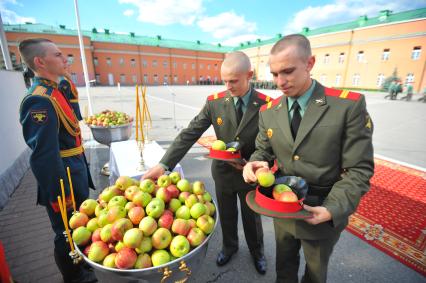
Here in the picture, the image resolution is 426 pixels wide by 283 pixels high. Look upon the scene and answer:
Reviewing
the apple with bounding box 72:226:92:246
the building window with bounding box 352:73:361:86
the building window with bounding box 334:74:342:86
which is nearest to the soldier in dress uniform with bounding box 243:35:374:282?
the apple with bounding box 72:226:92:246

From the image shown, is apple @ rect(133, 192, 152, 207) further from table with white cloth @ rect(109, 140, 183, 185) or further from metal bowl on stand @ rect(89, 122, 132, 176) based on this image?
metal bowl on stand @ rect(89, 122, 132, 176)

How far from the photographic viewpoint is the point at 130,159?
3523mm

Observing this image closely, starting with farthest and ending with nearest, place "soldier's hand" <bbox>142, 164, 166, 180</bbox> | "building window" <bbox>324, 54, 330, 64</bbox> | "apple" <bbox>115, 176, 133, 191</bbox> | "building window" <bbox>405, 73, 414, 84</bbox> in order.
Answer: "building window" <bbox>324, 54, 330, 64</bbox>, "building window" <bbox>405, 73, 414, 84</bbox>, "soldier's hand" <bbox>142, 164, 166, 180</bbox>, "apple" <bbox>115, 176, 133, 191</bbox>

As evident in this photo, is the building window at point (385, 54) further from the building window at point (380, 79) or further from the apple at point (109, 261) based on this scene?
the apple at point (109, 261)

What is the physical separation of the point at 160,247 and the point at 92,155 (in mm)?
6001

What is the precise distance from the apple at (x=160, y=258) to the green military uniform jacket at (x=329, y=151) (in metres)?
0.99

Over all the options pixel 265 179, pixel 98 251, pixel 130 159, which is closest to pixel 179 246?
pixel 98 251

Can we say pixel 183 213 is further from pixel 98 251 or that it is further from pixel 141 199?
pixel 98 251

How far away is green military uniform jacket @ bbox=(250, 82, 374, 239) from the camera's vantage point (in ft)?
4.55

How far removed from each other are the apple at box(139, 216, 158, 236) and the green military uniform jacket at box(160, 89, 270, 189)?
3.24 ft

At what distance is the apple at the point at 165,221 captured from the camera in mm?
1356

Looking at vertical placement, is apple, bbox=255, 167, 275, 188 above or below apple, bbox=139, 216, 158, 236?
above

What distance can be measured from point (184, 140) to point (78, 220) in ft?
4.15

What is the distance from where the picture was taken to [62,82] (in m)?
3.21
